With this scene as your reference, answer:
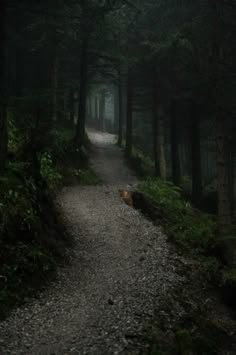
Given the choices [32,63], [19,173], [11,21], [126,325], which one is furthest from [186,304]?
[32,63]

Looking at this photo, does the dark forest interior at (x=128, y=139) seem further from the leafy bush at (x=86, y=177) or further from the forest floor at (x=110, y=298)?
the forest floor at (x=110, y=298)

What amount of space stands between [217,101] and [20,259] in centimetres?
726

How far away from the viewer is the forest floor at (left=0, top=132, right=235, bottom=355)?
696cm

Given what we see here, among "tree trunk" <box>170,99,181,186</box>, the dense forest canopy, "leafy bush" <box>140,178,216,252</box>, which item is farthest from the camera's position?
"tree trunk" <box>170,99,181,186</box>

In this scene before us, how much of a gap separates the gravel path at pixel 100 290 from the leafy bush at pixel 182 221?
0.88 metres

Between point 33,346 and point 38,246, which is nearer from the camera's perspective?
point 33,346

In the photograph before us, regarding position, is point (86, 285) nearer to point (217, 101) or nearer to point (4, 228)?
point (4, 228)

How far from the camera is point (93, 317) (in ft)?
25.6

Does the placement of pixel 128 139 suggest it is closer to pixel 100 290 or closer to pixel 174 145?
pixel 174 145

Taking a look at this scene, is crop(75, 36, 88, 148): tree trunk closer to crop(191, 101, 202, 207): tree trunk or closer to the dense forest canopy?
the dense forest canopy

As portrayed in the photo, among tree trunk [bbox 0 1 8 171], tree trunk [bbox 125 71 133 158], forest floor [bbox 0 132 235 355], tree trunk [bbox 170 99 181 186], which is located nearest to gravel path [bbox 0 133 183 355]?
forest floor [bbox 0 132 235 355]

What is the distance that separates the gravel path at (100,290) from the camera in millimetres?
6930

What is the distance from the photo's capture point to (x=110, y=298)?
8742 mm

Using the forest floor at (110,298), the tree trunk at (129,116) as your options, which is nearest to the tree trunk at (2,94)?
the forest floor at (110,298)
